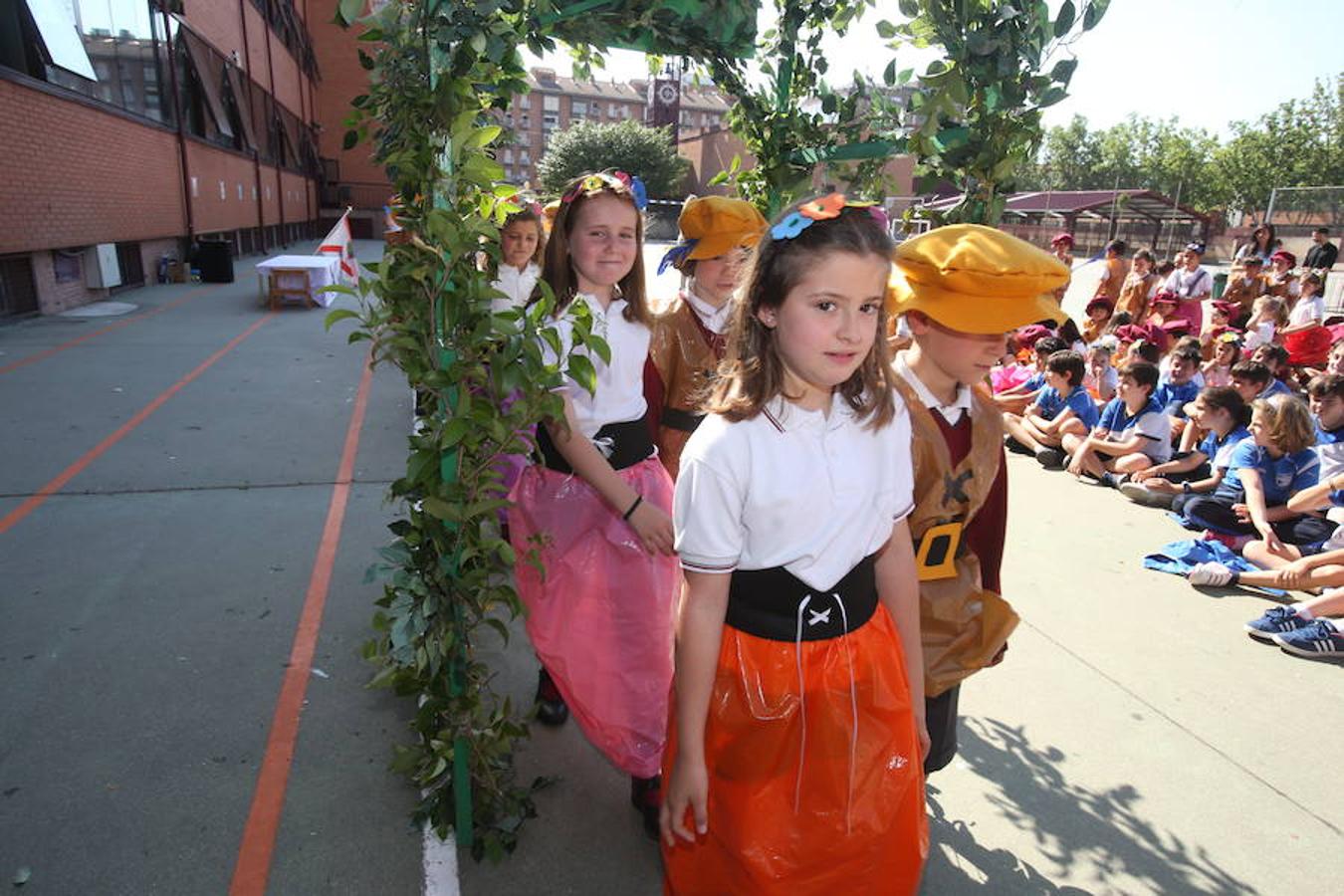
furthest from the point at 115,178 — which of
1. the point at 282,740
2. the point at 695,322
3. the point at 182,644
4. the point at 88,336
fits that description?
the point at 695,322

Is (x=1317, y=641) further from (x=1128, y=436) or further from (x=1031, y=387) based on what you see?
(x=1031, y=387)

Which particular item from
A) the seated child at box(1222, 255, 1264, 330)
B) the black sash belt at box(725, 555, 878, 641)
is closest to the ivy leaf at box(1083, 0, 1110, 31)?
the black sash belt at box(725, 555, 878, 641)

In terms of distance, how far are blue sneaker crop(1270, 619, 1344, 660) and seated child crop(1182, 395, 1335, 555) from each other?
2.87 feet

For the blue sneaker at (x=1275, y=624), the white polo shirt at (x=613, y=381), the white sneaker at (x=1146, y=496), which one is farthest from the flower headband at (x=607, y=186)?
the white sneaker at (x=1146, y=496)

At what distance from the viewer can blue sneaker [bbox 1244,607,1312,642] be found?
13.3 ft

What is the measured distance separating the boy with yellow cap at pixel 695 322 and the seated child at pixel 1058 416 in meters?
4.71

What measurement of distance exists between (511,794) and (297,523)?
10.2 feet

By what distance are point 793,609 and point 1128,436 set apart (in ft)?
19.3

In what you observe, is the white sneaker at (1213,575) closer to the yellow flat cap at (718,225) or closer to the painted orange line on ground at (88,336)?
the yellow flat cap at (718,225)

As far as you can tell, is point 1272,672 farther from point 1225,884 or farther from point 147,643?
point 147,643

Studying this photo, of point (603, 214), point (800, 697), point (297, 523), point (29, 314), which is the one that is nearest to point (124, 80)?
point (29, 314)

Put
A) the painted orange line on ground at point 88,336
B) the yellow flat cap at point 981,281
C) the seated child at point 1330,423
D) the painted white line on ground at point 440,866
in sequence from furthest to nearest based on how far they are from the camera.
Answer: the painted orange line on ground at point 88,336
the seated child at point 1330,423
the painted white line on ground at point 440,866
the yellow flat cap at point 981,281

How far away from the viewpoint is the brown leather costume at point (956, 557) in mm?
2031

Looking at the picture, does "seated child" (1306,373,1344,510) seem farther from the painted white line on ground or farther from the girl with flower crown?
the painted white line on ground
